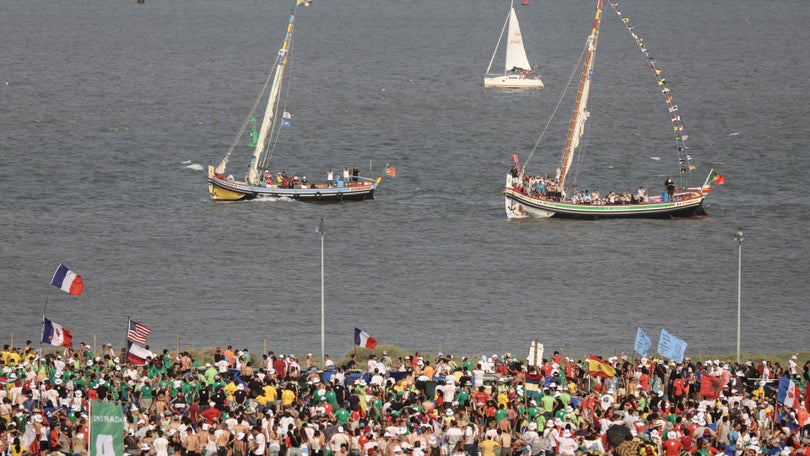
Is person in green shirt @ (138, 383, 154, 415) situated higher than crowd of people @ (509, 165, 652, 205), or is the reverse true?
crowd of people @ (509, 165, 652, 205)

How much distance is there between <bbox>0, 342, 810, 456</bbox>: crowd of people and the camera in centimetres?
3706

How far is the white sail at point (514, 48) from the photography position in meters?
164

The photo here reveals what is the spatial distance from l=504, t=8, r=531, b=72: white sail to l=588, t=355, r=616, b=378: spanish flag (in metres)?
118

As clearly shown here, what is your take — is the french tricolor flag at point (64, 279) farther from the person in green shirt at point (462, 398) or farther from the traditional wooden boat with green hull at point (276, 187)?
the traditional wooden boat with green hull at point (276, 187)

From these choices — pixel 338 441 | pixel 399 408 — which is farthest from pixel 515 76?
pixel 338 441

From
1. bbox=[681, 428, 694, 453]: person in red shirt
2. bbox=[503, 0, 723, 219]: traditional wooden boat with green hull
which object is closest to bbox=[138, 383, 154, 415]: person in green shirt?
bbox=[681, 428, 694, 453]: person in red shirt

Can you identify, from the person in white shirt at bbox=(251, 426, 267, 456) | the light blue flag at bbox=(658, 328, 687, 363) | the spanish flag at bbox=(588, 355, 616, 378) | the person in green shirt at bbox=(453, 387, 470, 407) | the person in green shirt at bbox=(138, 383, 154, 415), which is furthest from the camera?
the light blue flag at bbox=(658, 328, 687, 363)

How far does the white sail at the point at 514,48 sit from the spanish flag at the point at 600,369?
118 metres

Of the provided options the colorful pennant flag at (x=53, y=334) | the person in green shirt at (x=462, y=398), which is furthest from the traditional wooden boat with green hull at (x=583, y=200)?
the person in green shirt at (x=462, y=398)

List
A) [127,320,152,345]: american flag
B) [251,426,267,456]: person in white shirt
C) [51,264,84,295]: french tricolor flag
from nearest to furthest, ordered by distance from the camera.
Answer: [251,426,267,456]: person in white shirt
[127,320,152,345]: american flag
[51,264,84,295]: french tricolor flag

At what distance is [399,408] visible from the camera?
135 ft

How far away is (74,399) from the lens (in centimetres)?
4197

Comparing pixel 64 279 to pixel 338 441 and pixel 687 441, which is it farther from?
pixel 687 441

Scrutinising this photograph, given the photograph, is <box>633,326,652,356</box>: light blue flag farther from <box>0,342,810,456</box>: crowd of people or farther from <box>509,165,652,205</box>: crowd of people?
<box>509,165,652,205</box>: crowd of people
